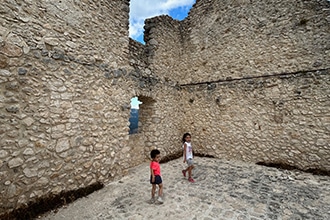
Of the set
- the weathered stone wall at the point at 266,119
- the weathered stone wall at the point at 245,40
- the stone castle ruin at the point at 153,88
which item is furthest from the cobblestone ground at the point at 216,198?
the weathered stone wall at the point at 245,40

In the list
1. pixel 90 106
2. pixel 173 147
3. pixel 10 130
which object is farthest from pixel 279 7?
pixel 10 130

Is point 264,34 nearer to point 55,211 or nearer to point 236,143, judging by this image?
point 236,143

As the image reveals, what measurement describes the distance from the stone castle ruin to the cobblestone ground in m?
0.55

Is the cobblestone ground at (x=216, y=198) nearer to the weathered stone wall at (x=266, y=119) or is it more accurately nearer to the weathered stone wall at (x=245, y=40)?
the weathered stone wall at (x=266, y=119)

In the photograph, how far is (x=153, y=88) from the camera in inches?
231

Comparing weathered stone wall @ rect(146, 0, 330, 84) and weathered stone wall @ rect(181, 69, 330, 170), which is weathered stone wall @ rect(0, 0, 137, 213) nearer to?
weathered stone wall @ rect(146, 0, 330, 84)

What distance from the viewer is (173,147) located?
22.4 feet

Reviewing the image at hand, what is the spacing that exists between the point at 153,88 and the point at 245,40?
358 centimetres

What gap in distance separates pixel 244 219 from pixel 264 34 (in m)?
5.53

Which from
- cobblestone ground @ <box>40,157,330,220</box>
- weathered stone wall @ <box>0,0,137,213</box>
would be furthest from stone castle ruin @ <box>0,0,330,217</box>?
cobblestone ground @ <box>40,157,330,220</box>

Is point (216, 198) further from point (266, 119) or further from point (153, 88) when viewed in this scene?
point (153, 88)

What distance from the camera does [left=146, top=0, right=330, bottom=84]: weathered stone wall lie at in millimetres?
5102

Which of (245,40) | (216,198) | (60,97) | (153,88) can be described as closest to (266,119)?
(245,40)

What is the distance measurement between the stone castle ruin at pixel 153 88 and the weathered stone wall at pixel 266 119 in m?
0.03
